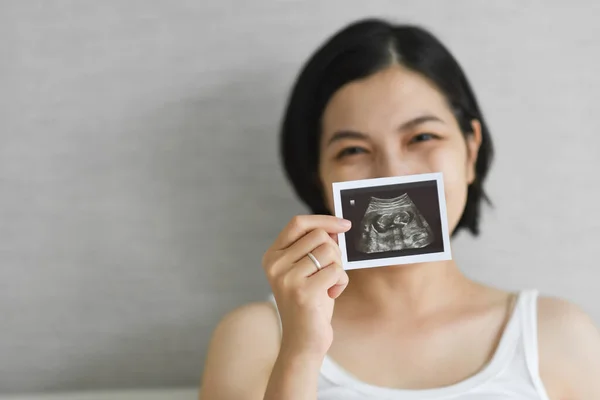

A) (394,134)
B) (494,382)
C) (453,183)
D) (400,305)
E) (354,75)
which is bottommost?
(494,382)

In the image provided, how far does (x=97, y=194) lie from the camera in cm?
157

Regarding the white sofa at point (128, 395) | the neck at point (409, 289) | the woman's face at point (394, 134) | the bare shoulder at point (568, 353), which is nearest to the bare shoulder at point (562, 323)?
the bare shoulder at point (568, 353)

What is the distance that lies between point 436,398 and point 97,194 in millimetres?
1007

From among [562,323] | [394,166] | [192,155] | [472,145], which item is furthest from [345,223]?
[192,155]

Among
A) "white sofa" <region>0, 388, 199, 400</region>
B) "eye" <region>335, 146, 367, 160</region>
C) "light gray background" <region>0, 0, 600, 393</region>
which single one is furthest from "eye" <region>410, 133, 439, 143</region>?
"white sofa" <region>0, 388, 199, 400</region>

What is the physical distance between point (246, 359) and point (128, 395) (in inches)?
20.4

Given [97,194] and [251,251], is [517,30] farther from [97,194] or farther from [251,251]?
[97,194]

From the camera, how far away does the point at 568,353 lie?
1.18 meters

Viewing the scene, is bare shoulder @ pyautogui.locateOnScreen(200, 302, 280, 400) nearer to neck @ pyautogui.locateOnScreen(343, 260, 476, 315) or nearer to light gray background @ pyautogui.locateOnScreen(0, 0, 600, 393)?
neck @ pyautogui.locateOnScreen(343, 260, 476, 315)

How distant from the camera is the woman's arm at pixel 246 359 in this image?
44.9 inches

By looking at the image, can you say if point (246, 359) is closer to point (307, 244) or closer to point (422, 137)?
point (307, 244)

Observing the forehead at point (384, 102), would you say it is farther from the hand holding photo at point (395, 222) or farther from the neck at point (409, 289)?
the neck at point (409, 289)

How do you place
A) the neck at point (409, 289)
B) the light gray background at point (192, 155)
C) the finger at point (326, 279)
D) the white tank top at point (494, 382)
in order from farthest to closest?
the light gray background at point (192, 155) → the neck at point (409, 289) → the white tank top at point (494, 382) → the finger at point (326, 279)

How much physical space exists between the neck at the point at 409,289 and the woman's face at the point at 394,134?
0.43 ft
